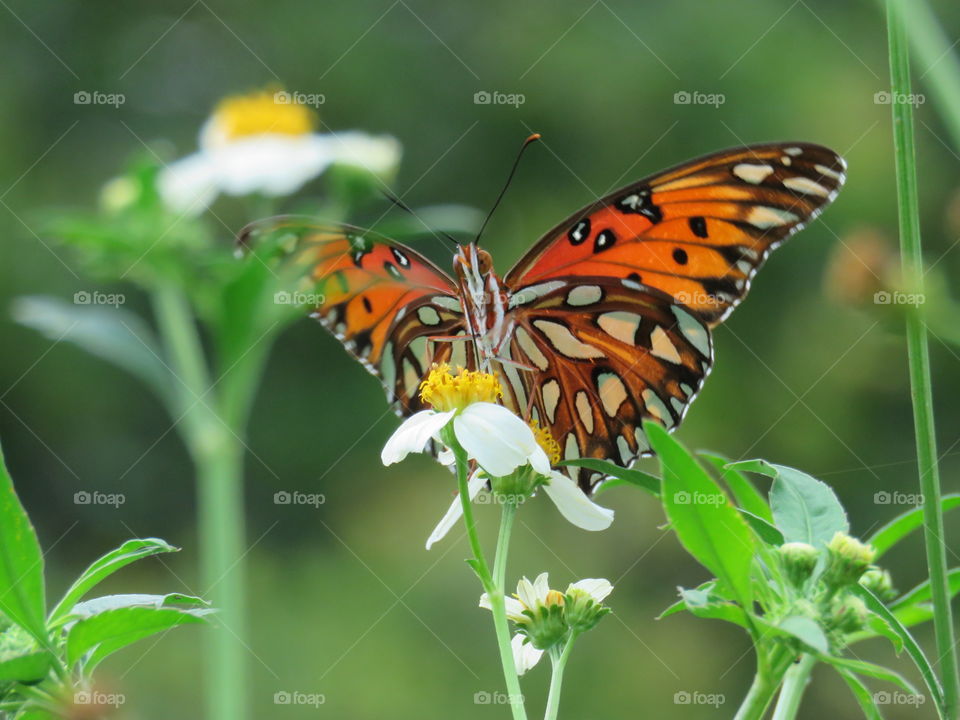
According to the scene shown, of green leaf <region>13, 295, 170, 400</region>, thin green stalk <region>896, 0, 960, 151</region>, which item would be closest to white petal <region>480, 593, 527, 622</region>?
thin green stalk <region>896, 0, 960, 151</region>

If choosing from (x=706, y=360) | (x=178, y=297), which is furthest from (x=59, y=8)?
(x=706, y=360)

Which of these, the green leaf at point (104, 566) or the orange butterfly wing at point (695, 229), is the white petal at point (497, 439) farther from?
the orange butterfly wing at point (695, 229)

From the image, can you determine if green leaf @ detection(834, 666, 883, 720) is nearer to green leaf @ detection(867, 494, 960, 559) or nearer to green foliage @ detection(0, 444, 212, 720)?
green leaf @ detection(867, 494, 960, 559)

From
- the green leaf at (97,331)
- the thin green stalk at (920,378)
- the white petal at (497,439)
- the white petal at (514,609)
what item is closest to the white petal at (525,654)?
the white petal at (514,609)

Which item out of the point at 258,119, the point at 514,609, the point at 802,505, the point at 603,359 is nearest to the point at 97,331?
the point at 603,359

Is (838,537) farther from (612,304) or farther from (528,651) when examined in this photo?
(612,304)

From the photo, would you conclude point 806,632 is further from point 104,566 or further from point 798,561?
point 104,566
